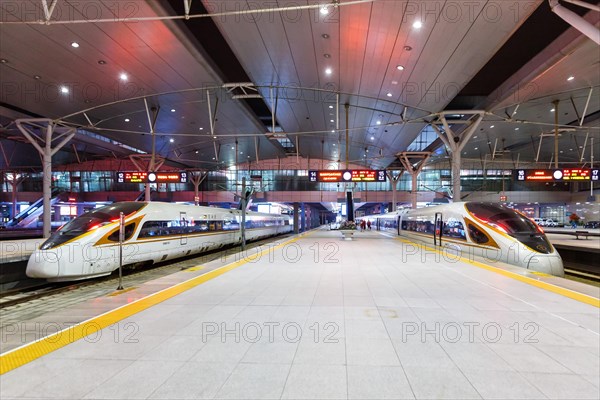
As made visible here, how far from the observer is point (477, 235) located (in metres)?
12.3

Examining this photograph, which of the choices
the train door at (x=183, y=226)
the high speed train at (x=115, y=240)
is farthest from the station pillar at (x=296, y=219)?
the train door at (x=183, y=226)

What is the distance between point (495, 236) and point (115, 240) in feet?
39.2

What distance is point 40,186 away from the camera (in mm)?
46156

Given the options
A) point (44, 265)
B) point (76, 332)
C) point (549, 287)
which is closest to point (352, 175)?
point (549, 287)

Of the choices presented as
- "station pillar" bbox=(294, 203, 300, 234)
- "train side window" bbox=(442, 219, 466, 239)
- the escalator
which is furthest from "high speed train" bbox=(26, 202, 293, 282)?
"station pillar" bbox=(294, 203, 300, 234)

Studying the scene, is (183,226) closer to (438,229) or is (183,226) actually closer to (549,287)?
(438,229)

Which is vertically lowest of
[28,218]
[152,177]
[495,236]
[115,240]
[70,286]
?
[70,286]

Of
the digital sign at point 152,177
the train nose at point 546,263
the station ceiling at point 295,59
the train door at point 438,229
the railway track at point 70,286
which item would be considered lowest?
the railway track at point 70,286

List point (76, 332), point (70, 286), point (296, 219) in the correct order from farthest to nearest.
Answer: point (296, 219) → point (70, 286) → point (76, 332)

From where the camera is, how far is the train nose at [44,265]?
8.99 m

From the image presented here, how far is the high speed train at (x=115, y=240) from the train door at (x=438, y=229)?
11192mm

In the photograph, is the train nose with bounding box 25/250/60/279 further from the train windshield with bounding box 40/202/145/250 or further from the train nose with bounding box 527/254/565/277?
the train nose with bounding box 527/254/565/277

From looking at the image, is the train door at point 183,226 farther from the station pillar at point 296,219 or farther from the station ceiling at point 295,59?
the station pillar at point 296,219

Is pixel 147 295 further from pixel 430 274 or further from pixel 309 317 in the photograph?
pixel 430 274
